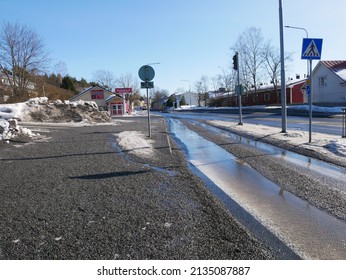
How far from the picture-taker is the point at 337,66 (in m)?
46.7

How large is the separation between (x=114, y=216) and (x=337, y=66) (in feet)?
168

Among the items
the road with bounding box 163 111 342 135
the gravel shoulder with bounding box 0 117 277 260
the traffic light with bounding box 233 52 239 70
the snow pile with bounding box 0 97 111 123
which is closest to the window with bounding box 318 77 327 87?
the road with bounding box 163 111 342 135

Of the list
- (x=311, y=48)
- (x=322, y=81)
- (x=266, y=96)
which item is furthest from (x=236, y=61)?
(x=266, y=96)

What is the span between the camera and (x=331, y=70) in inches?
1788

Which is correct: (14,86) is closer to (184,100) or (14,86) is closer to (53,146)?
(53,146)

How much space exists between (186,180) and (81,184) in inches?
81.9

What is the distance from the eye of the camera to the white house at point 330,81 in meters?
43.8

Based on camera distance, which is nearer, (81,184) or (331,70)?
(81,184)

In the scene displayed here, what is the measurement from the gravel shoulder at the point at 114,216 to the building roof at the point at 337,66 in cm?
4468

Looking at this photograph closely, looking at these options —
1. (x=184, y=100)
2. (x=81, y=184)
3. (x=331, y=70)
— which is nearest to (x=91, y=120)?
(x=81, y=184)

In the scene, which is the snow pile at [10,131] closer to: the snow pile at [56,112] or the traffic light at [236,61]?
the snow pile at [56,112]

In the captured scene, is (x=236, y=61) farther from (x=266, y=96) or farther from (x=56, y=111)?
(x=266, y=96)

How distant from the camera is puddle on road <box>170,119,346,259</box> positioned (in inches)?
136

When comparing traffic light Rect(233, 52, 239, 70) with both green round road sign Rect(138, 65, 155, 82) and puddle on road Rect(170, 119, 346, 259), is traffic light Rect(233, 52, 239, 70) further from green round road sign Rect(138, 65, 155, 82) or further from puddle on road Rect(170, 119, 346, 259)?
puddle on road Rect(170, 119, 346, 259)
